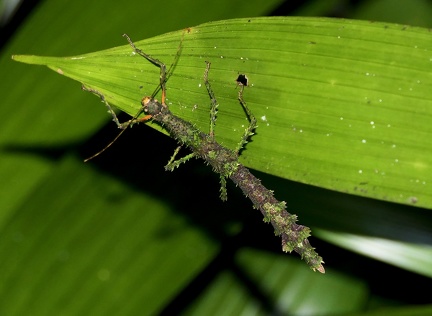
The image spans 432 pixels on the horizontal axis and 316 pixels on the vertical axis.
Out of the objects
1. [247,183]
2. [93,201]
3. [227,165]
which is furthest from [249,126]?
[93,201]

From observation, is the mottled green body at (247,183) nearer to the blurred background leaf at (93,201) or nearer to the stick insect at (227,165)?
the stick insect at (227,165)

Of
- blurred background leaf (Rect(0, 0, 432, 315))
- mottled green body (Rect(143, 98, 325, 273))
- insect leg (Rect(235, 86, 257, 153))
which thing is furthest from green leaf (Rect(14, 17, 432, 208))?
blurred background leaf (Rect(0, 0, 432, 315))

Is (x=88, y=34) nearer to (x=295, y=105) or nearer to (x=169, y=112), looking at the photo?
(x=169, y=112)

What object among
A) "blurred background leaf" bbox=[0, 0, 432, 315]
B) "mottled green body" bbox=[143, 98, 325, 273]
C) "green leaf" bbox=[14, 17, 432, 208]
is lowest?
"blurred background leaf" bbox=[0, 0, 432, 315]

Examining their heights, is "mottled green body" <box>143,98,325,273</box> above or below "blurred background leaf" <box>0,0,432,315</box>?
above

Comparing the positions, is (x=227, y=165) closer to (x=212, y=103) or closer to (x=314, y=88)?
(x=212, y=103)

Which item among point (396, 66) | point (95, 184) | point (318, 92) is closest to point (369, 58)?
point (396, 66)

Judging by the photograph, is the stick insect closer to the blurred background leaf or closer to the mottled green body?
the mottled green body

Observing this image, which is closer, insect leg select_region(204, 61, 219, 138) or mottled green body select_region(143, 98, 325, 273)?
insect leg select_region(204, 61, 219, 138)
